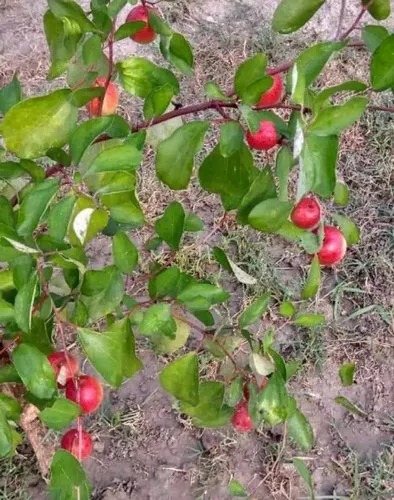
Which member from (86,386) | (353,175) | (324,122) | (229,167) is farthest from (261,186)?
(353,175)

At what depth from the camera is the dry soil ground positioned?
221cm

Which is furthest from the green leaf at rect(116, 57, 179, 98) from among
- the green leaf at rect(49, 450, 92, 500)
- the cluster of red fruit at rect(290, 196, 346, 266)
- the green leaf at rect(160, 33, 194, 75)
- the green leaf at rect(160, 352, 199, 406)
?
the green leaf at rect(49, 450, 92, 500)

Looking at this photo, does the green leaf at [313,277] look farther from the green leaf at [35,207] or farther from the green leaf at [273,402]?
the green leaf at [35,207]

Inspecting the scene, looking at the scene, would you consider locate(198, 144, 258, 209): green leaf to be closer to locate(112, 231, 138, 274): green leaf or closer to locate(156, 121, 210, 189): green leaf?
locate(156, 121, 210, 189): green leaf

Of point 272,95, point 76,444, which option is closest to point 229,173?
point 272,95

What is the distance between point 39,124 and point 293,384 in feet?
5.03

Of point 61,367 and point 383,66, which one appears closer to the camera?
point 383,66

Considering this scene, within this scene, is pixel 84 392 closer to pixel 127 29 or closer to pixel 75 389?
pixel 75 389

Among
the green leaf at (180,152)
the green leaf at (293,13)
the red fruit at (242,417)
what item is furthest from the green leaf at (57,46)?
the red fruit at (242,417)

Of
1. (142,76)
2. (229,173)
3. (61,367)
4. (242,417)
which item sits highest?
(142,76)

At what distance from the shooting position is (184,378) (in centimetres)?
119

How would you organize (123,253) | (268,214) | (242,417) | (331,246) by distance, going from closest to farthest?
(268,214)
(123,253)
(331,246)
(242,417)

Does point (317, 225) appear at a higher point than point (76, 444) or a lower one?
higher

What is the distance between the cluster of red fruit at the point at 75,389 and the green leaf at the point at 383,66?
646 millimetres
